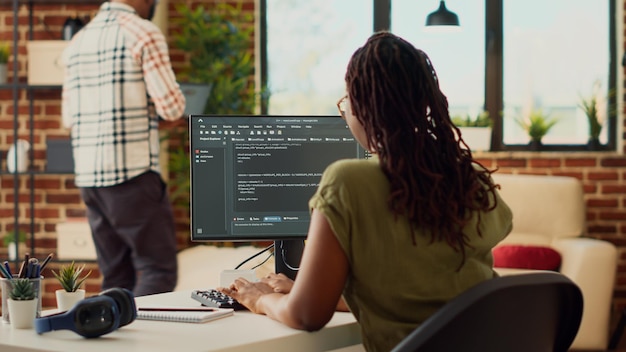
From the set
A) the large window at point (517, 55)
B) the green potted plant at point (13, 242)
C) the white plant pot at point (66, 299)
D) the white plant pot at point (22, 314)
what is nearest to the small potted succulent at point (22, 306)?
the white plant pot at point (22, 314)

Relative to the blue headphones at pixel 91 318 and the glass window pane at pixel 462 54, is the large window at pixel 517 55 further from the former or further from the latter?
the blue headphones at pixel 91 318

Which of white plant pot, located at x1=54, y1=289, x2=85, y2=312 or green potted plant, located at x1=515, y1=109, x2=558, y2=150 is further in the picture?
green potted plant, located at x1=515, y1=109, x2=558, y2=150

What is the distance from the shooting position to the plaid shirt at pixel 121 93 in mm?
3461

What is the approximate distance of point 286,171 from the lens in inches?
91.4

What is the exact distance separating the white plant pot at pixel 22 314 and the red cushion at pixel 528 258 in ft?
10.8

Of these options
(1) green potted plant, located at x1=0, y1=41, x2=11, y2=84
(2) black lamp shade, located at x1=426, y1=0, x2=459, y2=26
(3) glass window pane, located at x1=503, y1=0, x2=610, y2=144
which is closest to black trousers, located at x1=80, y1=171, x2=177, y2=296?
(1) green potted plant, located at x1=0, y1=41, x2=11, y2=84

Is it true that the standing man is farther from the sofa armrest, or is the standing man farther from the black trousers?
the sofa armrest

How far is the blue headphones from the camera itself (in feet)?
5.42

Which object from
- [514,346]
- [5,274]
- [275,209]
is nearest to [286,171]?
[275,209]

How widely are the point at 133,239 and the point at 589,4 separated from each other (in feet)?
10.8

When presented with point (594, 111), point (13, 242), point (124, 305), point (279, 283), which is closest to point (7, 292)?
point (124, 305)

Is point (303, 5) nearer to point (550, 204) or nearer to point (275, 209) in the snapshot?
point (550, 204)

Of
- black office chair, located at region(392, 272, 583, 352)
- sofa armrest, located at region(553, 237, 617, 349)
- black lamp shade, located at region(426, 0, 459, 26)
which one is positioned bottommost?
sofa armrest, located at region(553, 237, 617, 349)

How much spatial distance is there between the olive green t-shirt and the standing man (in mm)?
1941
